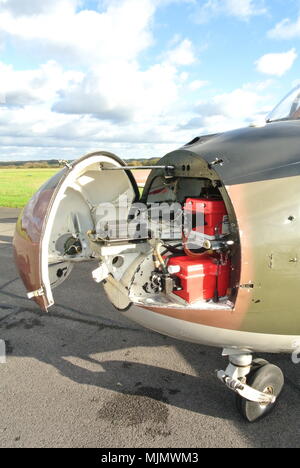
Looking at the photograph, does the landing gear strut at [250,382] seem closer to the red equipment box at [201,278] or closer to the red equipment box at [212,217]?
the red equipment box at [201,278]

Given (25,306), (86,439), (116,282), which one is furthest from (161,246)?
(25,306)

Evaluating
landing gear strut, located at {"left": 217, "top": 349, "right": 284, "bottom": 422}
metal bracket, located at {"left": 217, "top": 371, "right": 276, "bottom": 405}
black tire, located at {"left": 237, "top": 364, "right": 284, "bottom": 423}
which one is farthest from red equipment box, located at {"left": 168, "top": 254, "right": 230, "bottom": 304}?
black tire, located at {"left": 237, "top": 364, "right": 284, "bottom": 423}

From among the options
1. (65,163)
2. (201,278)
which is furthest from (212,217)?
(65,163)

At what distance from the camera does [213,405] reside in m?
3.35

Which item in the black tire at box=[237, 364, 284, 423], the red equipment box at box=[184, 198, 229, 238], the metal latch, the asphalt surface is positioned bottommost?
Result: the asphalt surface

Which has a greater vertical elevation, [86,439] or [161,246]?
[161,246]

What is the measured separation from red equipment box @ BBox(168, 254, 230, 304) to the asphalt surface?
45.4 inches

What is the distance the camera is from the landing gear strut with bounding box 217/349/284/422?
115 inches

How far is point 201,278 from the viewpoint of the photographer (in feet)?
9.66

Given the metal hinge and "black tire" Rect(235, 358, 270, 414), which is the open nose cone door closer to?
the metal hinge

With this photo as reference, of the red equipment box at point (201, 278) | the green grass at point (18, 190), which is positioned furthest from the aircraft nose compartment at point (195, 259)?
the green grass at point (18, 190)

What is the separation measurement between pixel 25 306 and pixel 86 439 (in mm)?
3366
